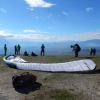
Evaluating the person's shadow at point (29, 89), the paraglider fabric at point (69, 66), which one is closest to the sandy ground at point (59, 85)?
the person's shadow at point (29, 89)

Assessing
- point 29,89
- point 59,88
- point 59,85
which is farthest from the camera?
point 59,85

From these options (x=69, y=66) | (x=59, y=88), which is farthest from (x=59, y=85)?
(x=69, y=66)

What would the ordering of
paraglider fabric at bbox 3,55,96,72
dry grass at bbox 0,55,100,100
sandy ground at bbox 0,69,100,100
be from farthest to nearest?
paraglider fabric at bbox 3,55,96,72
sandy ground at bbox 0,69,100,100
dry grass at bbox 0,55,100,100

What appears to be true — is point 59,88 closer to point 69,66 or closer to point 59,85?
point 59,85

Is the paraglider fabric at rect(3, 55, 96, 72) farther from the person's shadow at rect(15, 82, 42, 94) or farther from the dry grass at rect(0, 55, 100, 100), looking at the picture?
the person's shadow at rect(15, 82, 42, 94)

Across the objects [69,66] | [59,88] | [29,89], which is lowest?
[29,89]

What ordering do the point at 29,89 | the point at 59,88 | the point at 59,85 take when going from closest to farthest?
1. the point at 59,88
2. the point at 29,89
3. the point at 59,85

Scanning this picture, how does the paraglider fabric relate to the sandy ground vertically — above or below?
above

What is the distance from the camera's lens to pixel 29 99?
1300 centimetres

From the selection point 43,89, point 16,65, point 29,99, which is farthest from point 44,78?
point 16,65

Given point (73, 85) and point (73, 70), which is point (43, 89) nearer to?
point (73, 85)

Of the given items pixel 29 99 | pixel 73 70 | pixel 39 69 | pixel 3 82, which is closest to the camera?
pixel 29 99

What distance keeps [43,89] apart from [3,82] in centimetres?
468

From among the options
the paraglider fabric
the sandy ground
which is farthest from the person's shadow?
the paraglider fabric
